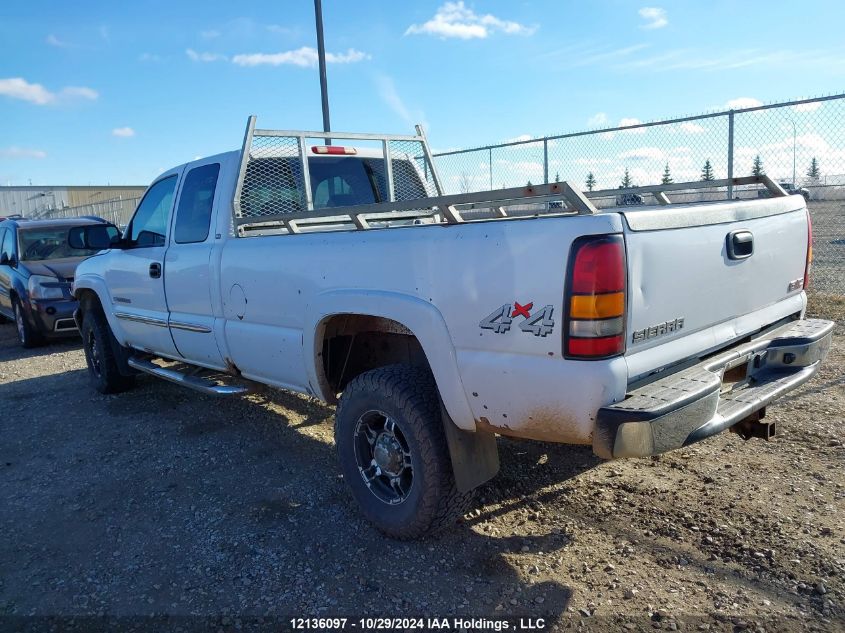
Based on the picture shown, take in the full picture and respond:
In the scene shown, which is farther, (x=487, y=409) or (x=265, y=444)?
(x=265, y=444)

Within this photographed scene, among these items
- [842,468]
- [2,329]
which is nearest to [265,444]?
[842,468]

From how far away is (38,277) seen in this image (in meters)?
9.20

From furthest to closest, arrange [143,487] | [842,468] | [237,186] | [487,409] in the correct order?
[237,186]
[143,487]
[842,468]
[487,409]

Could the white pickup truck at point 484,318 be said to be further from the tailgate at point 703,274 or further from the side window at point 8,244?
the side window at point 8,244

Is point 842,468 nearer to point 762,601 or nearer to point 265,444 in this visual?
point 762,601

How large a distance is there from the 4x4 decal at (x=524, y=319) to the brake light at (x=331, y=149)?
2.89m

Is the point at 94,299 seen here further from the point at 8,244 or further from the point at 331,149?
the point at 8,244

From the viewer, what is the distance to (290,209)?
4934 mm

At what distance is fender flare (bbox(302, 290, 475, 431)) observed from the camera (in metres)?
2.89

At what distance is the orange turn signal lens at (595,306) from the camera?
2449 millimetres

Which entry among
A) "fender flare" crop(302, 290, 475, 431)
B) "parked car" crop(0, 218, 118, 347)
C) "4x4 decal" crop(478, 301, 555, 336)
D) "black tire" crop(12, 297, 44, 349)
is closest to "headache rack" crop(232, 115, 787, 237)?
"fender flare" crop(302, 290, 475, 431)

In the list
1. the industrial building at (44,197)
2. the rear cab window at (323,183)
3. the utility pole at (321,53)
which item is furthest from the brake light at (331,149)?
the industrial building at (44,197)

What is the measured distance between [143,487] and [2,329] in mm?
9591

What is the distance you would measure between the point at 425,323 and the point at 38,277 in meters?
8.32
